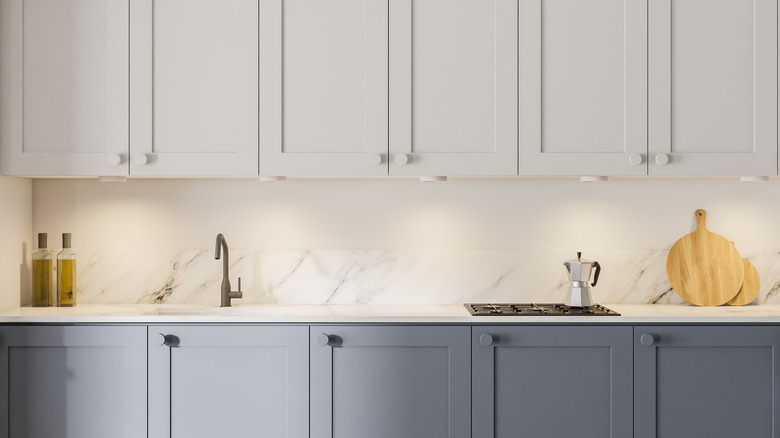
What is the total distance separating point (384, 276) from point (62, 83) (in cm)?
142

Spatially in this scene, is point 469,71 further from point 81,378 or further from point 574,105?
point 81,378

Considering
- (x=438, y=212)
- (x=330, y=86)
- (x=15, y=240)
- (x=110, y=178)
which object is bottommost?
(x=15, y=240)

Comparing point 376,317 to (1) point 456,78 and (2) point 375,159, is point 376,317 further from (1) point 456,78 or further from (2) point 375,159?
(1) point 456,78

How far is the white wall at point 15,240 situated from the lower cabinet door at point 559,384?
175 centimetres

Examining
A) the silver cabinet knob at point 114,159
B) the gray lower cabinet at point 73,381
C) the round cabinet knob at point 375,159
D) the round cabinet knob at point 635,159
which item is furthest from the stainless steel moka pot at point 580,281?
the silver cabinet knob at point 114,159

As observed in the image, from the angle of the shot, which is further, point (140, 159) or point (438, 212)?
point (438, 212)

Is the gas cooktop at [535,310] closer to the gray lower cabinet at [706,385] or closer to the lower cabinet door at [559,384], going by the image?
the lower cabinet door at [559,384]

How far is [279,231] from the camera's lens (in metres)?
2.77

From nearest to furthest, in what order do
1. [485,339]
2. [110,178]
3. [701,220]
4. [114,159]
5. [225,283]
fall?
[485,339] < [114,159] < [110,178] < [225,283] < [701,220]

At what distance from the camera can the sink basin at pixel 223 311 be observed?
2596 millimetres

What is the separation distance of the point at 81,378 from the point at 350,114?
1327 mm

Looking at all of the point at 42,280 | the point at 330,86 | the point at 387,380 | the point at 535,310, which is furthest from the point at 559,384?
the point at 42,280

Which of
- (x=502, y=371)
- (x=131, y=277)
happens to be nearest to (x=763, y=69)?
(x=502, y=371)

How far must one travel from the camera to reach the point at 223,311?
2.60 metres
